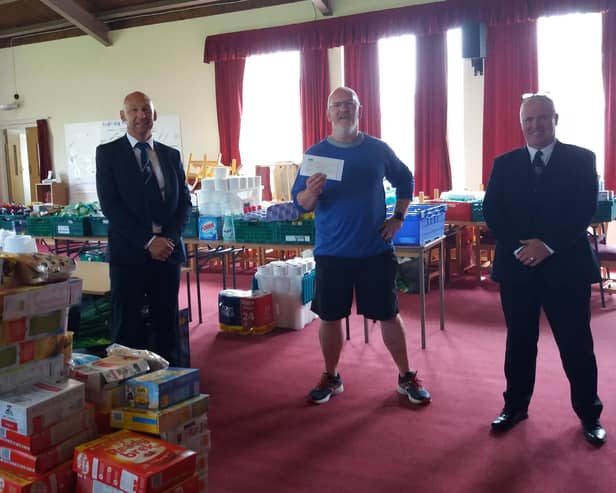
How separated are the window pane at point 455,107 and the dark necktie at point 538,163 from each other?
15.8 ft

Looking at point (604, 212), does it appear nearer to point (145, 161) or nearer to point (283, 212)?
point (283, 212)

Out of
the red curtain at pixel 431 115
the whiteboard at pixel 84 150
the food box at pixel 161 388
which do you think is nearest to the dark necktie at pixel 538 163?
the food box at pixel 161 388

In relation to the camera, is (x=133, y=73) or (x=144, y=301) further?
(x=133, y=73)

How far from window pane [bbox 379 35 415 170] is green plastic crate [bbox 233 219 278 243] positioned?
11.4 ft

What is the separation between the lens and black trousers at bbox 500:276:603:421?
230cm

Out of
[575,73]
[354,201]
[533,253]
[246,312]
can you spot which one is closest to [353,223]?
[354,201]

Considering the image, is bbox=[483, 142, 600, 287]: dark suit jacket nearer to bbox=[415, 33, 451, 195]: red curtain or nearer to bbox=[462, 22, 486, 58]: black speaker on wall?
bbox=[462, 22, 486, 58]: black speaker on wall

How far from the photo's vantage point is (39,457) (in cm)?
Answer: 150

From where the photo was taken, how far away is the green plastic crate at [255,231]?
4082mm

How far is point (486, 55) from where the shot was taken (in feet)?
21.6

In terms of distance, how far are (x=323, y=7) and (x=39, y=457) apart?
6653 millimetres

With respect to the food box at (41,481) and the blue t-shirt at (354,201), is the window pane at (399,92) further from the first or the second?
the food box at (41,481)

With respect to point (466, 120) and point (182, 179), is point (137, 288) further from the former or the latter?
point (466, 120)

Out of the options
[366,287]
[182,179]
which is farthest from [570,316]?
[182,179]
